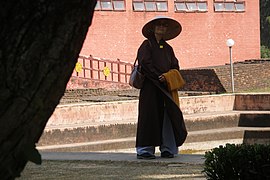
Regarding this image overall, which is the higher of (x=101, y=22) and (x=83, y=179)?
(x=83, y=179)

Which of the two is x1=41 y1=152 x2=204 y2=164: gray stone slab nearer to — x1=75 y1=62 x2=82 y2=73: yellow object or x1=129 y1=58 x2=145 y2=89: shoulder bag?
x1=129 y1=58 x2=145 y2=89: shoulder bag

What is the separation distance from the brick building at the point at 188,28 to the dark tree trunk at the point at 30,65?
27.7 meters

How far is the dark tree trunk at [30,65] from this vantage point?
267 cm

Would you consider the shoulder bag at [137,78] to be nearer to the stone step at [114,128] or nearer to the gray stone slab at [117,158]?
the gray stone slab at [117,158]

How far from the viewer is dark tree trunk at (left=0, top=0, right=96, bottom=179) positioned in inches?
105

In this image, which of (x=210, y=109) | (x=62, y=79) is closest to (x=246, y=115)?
(x=210, y=109)

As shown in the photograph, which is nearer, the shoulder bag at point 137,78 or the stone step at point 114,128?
the shoulder bag at point 137,78

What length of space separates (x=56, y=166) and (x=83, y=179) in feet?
3.91

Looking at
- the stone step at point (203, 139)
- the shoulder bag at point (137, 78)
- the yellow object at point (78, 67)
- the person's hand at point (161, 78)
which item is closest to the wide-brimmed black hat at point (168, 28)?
the shoulder bag at point (137, 78)

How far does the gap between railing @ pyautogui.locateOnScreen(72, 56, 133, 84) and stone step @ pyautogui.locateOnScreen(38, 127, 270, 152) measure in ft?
35.0

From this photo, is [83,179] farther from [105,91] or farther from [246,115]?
[105,91]

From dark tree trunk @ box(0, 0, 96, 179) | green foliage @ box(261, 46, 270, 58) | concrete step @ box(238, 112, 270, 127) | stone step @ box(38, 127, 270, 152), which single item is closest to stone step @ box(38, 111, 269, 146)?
concrete step @ box(238, 112, 270, 127)

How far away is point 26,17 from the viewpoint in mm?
2680

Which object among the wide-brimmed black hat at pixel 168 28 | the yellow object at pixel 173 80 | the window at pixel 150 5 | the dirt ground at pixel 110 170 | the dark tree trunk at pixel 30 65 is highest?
the dark tree trunk at pixel 30 65
